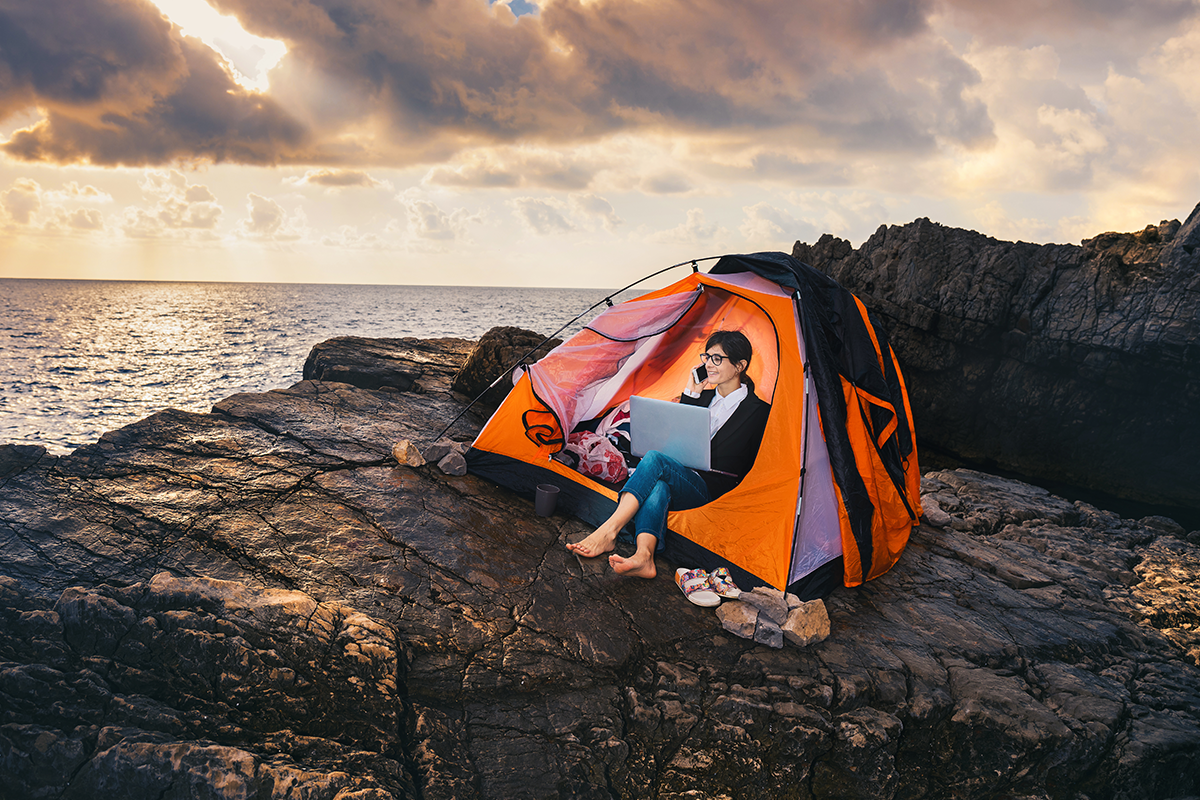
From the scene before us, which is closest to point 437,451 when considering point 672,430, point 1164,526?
point 672,430

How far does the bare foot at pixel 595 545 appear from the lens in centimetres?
419

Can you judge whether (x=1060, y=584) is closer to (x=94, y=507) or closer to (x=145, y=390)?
(x=94, y=507)

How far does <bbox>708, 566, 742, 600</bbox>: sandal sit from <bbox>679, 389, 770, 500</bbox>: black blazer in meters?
0.69

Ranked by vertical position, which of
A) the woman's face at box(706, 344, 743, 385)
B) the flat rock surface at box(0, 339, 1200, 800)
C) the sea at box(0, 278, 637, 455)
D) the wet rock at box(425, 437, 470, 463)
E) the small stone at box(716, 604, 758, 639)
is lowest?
the sea at box(0, 278, 637, 455)

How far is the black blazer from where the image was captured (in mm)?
4645

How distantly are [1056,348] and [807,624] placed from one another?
12.3 meters

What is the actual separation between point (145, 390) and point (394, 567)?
2399 cm

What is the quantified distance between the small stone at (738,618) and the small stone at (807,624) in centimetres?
21

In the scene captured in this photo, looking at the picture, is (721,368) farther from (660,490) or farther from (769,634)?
(769,634)

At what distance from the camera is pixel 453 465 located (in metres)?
5.45

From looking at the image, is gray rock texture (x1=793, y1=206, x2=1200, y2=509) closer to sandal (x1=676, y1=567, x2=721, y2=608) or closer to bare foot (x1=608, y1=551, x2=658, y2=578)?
sandal (x1=676, y1=567, x2=721, y2=608)

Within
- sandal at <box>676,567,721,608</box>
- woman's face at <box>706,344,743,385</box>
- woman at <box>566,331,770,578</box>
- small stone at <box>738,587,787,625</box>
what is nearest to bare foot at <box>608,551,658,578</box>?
woman at <box>566,331,770,578</box>

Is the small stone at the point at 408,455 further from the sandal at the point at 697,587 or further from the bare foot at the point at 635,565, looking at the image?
the sandal at the point at 697,587

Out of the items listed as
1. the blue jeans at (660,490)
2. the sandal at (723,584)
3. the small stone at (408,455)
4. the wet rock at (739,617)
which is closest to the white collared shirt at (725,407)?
the blue jeans at (660,490)
